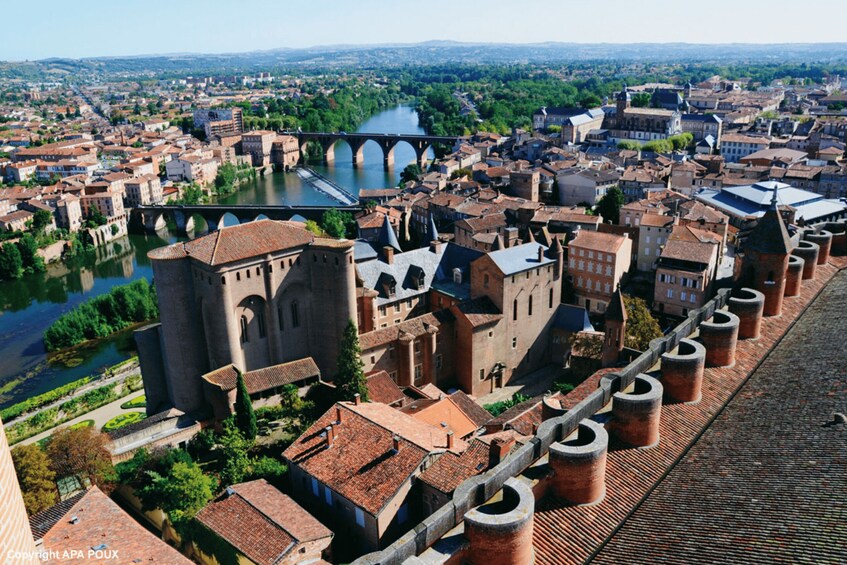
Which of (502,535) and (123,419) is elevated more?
(502,535)

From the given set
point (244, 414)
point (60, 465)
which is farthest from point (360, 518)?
point (60, 465)

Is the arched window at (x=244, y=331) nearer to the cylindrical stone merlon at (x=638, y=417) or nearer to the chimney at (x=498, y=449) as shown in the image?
the chimney at (x=498, y=449)

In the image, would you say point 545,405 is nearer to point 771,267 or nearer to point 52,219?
point 771,267

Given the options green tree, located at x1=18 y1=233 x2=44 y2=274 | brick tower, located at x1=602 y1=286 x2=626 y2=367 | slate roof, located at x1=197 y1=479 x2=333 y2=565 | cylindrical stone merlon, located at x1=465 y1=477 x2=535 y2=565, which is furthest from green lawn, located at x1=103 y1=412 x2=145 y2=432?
green tree, located at x1=18 y1=233 x2=44 y2=274

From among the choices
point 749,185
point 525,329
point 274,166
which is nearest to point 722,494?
point 525,329

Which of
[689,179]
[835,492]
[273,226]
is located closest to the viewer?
[835,492]

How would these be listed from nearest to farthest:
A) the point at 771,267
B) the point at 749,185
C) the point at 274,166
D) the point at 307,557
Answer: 1. the point at 771,267
2. the point at 307,557
3. the point at 749,185
4. the point at 274,166

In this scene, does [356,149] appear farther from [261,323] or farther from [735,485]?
Result: [735,485]
